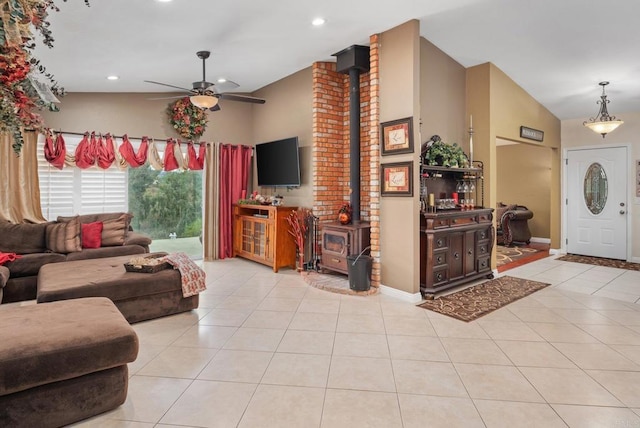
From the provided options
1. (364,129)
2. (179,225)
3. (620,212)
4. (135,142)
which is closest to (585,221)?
(620,212)

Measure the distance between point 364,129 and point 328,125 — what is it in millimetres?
597

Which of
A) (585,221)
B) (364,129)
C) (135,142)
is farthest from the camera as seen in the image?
(585,221)

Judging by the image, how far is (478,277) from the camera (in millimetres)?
4844

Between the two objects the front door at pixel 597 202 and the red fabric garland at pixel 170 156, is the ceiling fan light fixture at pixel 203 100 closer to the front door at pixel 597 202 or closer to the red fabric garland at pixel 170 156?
the red fabric garland at pixel 170 156

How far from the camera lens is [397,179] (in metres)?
4.23

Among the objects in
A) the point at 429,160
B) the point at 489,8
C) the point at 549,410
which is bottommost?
the point at 549,410

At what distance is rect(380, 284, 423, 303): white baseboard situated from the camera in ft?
13.4

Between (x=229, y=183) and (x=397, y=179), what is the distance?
138 inches

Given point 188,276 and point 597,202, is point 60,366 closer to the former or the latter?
point 188,276

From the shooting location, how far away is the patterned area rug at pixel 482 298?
12.3ft

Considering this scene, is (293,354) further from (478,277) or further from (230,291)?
(478,277)

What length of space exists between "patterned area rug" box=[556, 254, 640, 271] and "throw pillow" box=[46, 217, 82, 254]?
7.83 metres

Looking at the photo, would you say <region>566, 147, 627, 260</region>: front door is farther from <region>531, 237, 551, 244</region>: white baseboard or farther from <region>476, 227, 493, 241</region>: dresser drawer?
<region>476, 227, 493, 241</region>: dresser drawer

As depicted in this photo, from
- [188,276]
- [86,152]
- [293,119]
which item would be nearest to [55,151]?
[86,152]
